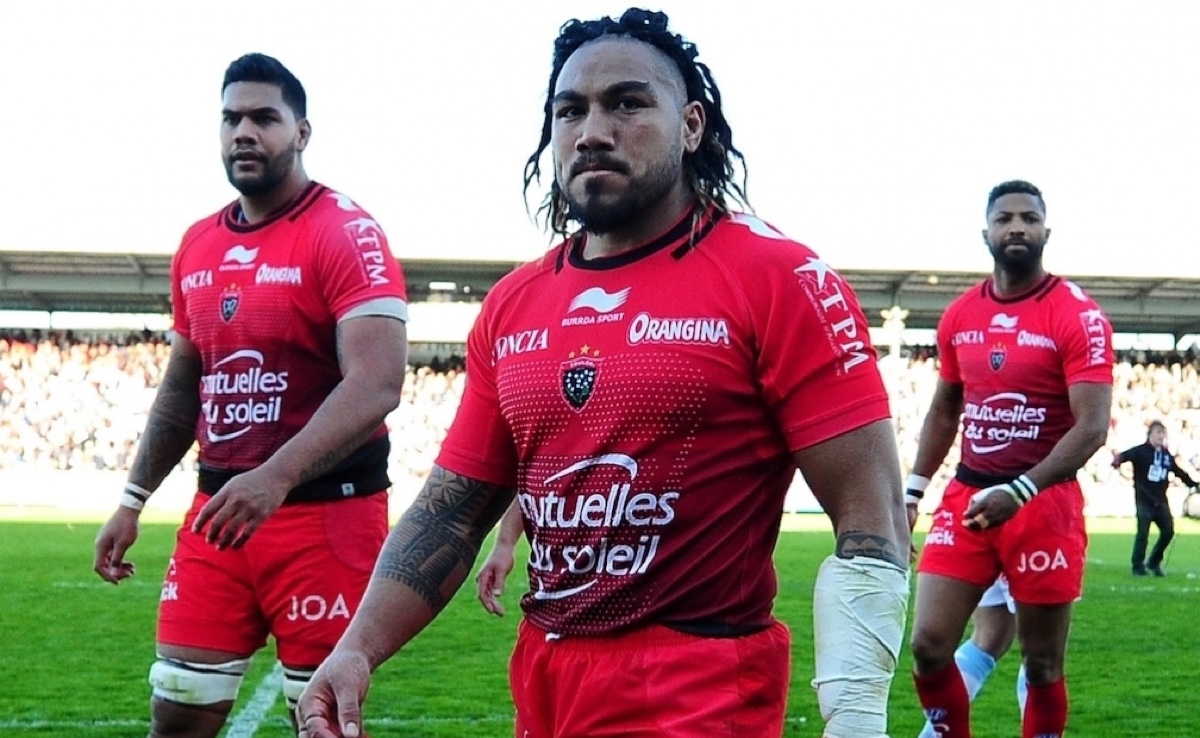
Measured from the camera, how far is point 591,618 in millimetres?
3295

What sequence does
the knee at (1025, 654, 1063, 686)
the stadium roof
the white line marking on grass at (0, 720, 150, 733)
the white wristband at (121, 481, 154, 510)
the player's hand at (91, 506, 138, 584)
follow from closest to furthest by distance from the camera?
the player's hand at (91, 506, 138, 584) → the white wristband at (121, 481, 154, 510) → the knee at (1025, 654, 1063, 686) → the white line marking on grass at (0, 720, 150, 733) → the stadium roof

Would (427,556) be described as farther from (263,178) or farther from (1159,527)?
(1159,527)

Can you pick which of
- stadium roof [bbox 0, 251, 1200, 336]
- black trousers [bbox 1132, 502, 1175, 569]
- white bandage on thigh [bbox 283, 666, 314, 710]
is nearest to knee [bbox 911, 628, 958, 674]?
white bandage on thigh [bbox 283, 666, 314, 710]

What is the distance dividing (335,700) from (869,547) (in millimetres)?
1065

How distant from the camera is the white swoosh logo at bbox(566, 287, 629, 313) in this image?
132 inches

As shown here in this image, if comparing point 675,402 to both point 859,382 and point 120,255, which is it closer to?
point 859,382

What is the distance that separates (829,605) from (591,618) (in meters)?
0.52

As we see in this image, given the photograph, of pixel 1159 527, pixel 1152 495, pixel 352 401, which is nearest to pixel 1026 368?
pixel 352 401

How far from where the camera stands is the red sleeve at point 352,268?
5.34m

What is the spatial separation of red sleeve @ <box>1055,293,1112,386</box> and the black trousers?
→ 514 inches

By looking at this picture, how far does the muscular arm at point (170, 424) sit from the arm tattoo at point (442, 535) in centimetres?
243

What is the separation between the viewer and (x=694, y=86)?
357 cm

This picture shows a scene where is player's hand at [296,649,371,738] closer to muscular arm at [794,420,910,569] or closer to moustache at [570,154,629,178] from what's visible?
muscular arm at [794,420,910,569]

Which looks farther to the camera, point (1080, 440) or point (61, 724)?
point (61, 724)
